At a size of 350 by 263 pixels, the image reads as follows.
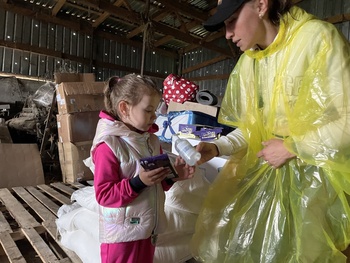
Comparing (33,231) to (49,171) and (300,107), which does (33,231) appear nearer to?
(300,107)

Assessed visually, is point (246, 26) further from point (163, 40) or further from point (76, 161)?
point (163, 40)

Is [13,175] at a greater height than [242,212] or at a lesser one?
lesser

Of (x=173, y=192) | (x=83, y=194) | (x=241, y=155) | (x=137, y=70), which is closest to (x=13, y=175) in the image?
(x=83, y=194)

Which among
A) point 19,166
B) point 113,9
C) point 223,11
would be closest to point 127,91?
point 223,11

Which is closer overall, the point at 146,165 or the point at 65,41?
the point at 146,165

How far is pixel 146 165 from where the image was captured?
0.88 meters

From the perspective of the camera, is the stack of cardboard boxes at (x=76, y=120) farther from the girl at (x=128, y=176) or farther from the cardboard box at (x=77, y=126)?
the girl at (x=128, y=176)

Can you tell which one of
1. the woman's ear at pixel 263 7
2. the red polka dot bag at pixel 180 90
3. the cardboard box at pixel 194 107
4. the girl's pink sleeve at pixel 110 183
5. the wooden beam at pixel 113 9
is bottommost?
the girl's pink sleeve at pixel 110 183

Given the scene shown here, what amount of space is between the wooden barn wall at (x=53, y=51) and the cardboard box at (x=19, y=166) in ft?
10.5

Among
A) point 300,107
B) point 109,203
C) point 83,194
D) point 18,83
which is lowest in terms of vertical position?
point 83,194

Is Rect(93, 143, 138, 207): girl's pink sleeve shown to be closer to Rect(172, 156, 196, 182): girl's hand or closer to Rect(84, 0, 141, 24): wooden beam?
Rect(172, 156, 196, 182): girl's hand

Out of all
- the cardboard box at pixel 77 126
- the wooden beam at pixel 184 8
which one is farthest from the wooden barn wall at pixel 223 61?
the cardboard box at pixel 77 126

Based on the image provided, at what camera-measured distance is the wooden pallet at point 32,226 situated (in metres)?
1.61

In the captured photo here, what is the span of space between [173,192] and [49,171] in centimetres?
356
